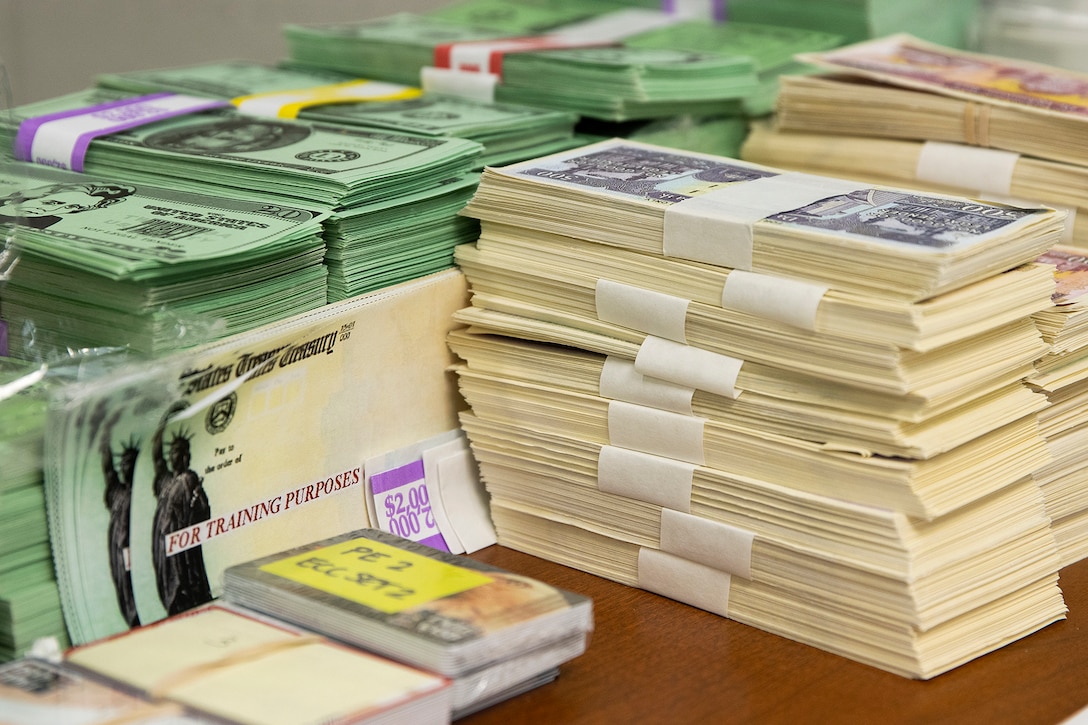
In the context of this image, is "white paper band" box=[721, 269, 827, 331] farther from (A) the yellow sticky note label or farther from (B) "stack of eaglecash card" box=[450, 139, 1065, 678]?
(A) the yellow sticky note label

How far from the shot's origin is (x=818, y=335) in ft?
3.97

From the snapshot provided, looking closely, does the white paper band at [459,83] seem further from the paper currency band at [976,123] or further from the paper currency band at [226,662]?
the paper currency band at [226,662]

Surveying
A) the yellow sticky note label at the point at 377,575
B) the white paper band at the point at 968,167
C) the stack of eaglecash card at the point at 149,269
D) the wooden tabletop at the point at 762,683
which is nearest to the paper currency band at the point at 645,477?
the wooden tabletop at the point at 762,683

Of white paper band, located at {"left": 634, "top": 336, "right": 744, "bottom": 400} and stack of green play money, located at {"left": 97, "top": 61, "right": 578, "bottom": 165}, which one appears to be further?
stack of green play money, located at {"left": 97, "top": 61, "right": 578, "bottom": 165}

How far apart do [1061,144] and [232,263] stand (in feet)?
3.33

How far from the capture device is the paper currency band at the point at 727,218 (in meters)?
1.26

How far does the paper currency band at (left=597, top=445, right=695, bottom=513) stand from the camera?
52.5 inches

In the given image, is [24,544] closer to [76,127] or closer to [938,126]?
[76,127]

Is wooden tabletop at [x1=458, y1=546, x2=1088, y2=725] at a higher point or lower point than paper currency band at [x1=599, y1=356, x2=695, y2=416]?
lower

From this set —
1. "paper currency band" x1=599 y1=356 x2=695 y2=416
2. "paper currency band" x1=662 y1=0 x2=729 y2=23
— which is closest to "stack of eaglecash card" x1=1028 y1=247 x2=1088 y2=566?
"paper currency band" x1=599 y1=356 x2=695 y2=416

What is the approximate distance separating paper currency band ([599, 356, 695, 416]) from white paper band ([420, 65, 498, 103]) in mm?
641

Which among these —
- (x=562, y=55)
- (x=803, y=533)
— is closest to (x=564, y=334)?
(x=803, y=533)

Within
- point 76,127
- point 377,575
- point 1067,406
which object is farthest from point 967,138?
point 76,127

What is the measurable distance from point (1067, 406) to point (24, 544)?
3.44 ft
